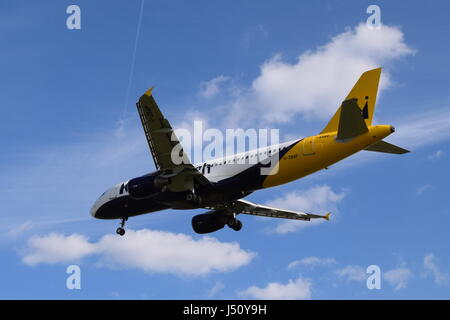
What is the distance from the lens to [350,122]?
127 ft

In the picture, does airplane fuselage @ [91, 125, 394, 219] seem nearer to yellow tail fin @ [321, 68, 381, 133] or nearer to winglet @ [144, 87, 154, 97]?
yellow tail fin @ [321, 68, 381, 133]

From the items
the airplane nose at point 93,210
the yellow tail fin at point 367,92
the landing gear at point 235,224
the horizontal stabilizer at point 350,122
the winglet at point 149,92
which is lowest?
the landing gear at point 235,224

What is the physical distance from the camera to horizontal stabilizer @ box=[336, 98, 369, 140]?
37.7 meters

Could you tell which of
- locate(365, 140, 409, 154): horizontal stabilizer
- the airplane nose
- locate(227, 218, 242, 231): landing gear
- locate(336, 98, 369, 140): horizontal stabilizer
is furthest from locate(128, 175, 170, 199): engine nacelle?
locate(365, 140, 409, 154): horizontal stabilizer

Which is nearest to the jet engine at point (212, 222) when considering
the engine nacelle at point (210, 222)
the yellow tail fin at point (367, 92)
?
the engine nacelle at point (210, 222)

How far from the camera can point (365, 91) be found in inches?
1636

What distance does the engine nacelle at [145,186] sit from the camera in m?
41.6

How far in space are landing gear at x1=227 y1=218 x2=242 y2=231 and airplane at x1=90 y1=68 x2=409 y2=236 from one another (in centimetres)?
277

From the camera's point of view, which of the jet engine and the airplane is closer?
the airplane

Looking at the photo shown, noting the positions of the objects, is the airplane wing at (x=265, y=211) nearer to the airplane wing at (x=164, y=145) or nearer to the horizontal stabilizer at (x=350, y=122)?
the airplane wing at (x=164, y=145)

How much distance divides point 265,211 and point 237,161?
9182 mm

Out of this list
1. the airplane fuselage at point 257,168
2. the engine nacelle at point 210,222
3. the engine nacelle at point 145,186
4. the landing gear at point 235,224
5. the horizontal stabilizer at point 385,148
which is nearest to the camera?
the airplane fuselage at point 257,168

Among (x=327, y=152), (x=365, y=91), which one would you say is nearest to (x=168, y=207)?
(x=327, y=152)

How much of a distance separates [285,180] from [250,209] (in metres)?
8.49
